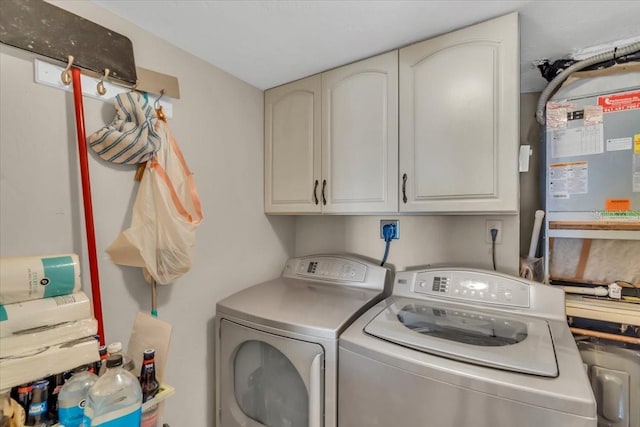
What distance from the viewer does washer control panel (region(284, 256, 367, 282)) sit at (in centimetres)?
161

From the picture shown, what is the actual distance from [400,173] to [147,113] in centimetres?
108

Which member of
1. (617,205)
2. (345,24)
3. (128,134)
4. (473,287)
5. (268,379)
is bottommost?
(268,379)

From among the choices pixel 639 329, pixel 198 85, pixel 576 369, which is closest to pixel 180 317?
pixel 198 85

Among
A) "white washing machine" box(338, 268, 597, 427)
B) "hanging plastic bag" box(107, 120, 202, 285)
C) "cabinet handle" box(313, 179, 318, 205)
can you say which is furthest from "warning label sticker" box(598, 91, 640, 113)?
"hanging plastic bag" box(107, 120, 202, 285)

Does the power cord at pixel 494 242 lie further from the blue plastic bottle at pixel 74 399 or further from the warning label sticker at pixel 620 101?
the blue plastic bottle at pixel 74 399

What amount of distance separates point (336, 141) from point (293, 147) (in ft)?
0.95

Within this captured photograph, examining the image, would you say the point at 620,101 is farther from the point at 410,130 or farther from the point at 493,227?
the point at 410,130

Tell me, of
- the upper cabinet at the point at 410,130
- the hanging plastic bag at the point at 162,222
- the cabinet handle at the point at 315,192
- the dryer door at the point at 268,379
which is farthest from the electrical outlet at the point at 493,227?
the hanging plastic bag at the point at 162,222

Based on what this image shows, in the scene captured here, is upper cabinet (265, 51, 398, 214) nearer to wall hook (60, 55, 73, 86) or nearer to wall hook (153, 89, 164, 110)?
wall hook (153, 89, 164, 110)

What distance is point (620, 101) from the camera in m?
1.26

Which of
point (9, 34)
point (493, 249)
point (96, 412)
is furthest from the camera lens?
point (493, 249)

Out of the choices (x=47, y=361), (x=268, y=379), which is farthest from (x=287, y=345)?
(x=47, y=361)

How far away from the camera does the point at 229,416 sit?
1.38m

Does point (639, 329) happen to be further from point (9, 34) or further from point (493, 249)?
point (9, 34)
